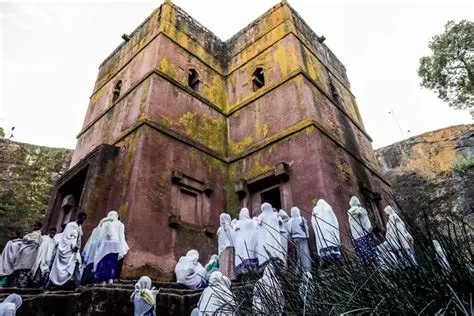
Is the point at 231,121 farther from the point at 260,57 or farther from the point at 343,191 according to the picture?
the point at 343,191

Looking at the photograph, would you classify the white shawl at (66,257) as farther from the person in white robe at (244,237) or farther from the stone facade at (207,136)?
the person in white robe at (244,237)

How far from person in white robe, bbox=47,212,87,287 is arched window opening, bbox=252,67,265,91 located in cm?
786

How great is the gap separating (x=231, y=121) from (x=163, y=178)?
13.7 ft

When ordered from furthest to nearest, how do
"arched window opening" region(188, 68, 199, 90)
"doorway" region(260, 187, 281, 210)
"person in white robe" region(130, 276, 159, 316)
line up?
"arched window opening" region(188, 68, 199, 90) < "doorway" region(260, 187, 281, 210) < "person in white robe" region(130, 276, 159, 316)

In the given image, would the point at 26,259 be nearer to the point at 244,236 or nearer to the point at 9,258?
the point at 9,258

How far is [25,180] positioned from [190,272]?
1256 centimetres

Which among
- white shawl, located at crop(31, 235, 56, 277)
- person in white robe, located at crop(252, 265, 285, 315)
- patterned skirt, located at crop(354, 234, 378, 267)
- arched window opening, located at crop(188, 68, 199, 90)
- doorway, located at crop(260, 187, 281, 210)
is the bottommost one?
person in white robe, located at crop(252, 265, 285, 315)

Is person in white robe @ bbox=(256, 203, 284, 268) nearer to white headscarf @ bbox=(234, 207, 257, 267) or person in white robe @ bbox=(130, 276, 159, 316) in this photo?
white headscarf @ bbox=(234, 207, 257, 267)

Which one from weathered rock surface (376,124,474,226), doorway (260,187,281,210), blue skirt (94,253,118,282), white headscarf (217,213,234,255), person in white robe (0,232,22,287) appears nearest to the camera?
blue skirt (94,253,118,282)

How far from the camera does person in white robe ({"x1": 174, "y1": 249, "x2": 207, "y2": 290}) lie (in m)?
6.72

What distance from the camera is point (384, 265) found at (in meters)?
1.91

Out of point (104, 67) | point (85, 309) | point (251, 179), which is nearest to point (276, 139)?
point (251, 179)

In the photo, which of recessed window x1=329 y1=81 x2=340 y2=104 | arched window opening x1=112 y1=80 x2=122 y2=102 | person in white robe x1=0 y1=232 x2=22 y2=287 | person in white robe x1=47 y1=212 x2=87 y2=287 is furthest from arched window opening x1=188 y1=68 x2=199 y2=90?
person in white robe x1=0 y1=232 x2=22 y2=287

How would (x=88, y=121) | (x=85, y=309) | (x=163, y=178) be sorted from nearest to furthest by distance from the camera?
1. (x=85, y=309)
2. (x=163, y=178)
3. (x=88, y=121)
